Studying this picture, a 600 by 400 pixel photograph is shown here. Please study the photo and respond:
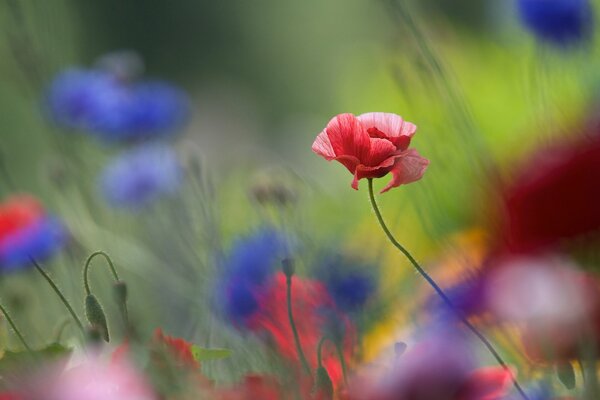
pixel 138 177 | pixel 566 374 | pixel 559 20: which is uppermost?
pixel 566 374

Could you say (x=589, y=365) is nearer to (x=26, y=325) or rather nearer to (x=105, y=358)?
(x=105, y=358)

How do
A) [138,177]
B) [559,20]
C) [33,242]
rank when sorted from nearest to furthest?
[33,242] → [559,20] → [138,177]

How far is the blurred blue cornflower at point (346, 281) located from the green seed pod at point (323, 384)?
8 centimetres

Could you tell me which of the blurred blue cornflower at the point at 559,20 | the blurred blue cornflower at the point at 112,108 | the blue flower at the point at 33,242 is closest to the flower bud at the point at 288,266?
the blue flower at the point at 33,242

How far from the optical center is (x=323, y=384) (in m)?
0.36

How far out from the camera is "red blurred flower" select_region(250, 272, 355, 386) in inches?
16.8

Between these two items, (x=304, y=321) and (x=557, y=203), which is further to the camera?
(x=304, y=321)

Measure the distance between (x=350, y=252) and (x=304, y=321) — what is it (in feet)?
0.80

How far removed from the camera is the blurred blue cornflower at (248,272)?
56cm

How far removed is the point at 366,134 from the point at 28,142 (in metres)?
2.92

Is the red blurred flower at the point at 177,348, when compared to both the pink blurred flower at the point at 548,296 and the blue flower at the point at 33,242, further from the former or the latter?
the blue flower at the point at 33,242

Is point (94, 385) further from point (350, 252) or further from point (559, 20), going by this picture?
point (559, 20)

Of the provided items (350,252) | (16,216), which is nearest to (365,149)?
(350,252)

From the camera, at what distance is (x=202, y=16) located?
4.73m
